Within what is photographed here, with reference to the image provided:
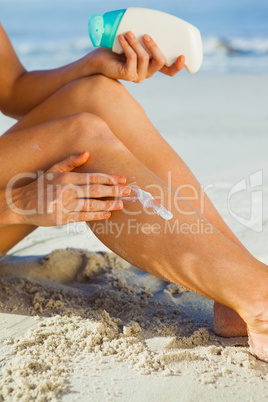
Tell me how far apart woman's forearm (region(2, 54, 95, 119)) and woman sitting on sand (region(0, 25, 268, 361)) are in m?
0.12

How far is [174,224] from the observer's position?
113cm

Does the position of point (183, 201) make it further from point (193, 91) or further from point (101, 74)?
point (193, 91)

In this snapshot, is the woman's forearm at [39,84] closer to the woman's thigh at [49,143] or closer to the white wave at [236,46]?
the woman's thigh at [49,143]

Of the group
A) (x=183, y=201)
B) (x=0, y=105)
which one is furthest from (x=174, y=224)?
(x=0, y=105)

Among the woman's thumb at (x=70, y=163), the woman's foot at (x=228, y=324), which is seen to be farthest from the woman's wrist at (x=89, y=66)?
the woman's foot at (x=228, y=324)

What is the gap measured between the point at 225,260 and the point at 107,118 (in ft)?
1.67

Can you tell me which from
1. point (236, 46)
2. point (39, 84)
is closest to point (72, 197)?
point (39, 84)

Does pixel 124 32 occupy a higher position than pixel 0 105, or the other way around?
pixel 124 32

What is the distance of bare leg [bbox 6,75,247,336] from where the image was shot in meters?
1.36

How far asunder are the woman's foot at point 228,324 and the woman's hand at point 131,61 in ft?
2.21

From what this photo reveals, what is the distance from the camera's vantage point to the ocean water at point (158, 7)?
700cm

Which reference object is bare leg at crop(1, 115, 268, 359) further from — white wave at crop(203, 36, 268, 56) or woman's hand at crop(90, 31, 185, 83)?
white wave at crop(203, 36, 268, 56)

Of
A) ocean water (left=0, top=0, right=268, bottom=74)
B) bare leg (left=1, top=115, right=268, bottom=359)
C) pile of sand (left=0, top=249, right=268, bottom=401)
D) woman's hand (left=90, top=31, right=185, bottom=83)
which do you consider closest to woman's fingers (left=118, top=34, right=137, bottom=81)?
woman's hand (left=90, top=31, right=185, bottom=83)

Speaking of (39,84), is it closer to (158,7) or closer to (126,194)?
(126,194)
